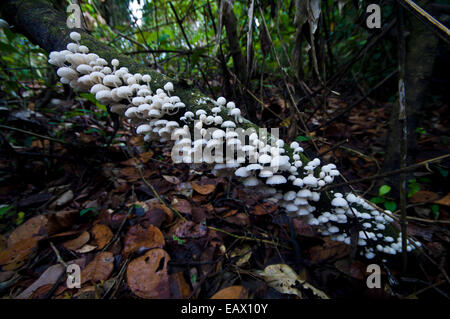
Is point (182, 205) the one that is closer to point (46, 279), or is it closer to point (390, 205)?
point (46, 279)

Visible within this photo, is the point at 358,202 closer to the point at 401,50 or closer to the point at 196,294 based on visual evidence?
the point at 401,50

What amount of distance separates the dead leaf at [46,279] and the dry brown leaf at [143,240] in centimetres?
44

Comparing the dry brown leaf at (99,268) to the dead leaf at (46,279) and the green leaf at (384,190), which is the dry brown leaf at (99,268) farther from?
the green leaf at (384,190)

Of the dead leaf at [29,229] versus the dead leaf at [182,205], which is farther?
the dead leaf at [182,205]

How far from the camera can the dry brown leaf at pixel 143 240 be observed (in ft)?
5.02

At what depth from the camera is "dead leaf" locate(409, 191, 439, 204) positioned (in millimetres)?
1829

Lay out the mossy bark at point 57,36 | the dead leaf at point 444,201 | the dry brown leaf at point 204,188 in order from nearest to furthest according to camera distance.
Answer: the mossy bark at point 57,36
the dead leaf at point 444,201
the dry brown leaf at point 204,188

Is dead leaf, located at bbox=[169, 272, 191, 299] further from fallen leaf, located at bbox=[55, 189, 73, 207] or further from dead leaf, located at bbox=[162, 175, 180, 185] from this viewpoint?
fallen leaf, located at bbox=[55, 189, 73, 207]

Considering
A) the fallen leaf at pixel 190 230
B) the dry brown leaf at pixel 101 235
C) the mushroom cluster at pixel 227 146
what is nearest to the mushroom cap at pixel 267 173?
the mushroom cluster at pixel 227 146

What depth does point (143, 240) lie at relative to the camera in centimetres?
157

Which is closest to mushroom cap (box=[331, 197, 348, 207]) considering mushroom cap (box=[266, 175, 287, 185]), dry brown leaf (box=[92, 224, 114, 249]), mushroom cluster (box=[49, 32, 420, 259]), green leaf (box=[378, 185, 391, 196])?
mushroom cluster (box=[49, 32, 420, 259])

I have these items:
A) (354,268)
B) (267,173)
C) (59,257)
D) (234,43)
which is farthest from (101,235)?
(234,43)

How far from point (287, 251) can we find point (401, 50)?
1474 millimetres

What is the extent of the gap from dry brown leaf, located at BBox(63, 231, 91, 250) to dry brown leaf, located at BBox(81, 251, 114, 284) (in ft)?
0.75
